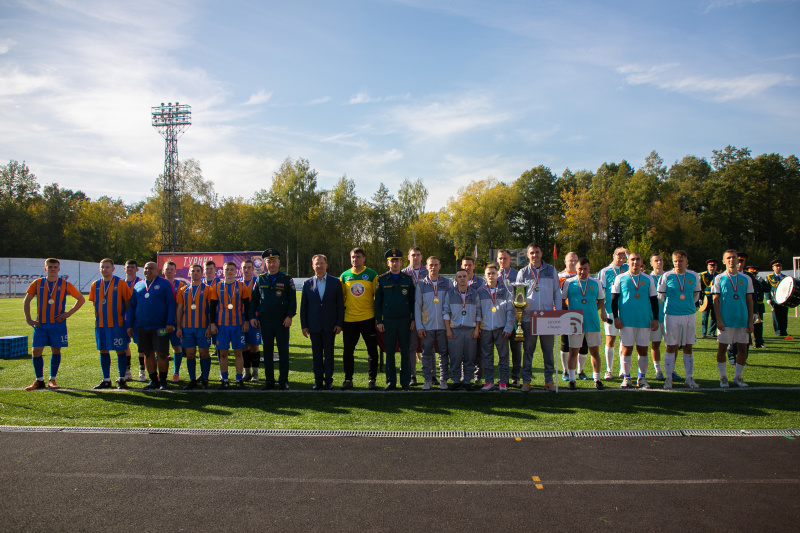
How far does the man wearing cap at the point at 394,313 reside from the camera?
736 cm

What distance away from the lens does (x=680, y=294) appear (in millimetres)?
7402

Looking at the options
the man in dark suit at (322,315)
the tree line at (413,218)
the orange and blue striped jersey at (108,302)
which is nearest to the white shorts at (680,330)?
the man in dark suit at (322,315)

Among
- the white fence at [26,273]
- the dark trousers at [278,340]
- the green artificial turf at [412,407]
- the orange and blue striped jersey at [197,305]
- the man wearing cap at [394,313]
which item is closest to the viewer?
the green artificial turf at [412,407]

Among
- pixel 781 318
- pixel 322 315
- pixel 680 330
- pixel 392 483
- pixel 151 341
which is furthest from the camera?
pixel 781 318

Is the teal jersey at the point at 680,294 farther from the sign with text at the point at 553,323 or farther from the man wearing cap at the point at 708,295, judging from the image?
the man wearing cap at the point at 708,295

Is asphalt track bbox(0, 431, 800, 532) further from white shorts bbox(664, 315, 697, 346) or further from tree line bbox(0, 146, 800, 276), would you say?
tree line bbox(0, 146, 800, 276)

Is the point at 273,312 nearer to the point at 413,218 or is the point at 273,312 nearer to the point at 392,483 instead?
the point at 392,483

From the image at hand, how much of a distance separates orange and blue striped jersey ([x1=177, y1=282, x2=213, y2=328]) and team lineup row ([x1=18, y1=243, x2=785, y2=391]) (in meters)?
0.02

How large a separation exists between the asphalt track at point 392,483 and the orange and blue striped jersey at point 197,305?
92.4 inches

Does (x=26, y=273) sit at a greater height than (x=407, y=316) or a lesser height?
greater

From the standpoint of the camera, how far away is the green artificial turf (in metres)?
5.75

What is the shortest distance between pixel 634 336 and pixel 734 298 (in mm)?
1571

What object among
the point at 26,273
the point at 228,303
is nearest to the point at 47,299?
the point at 228,303

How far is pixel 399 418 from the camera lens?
19.6 feet
